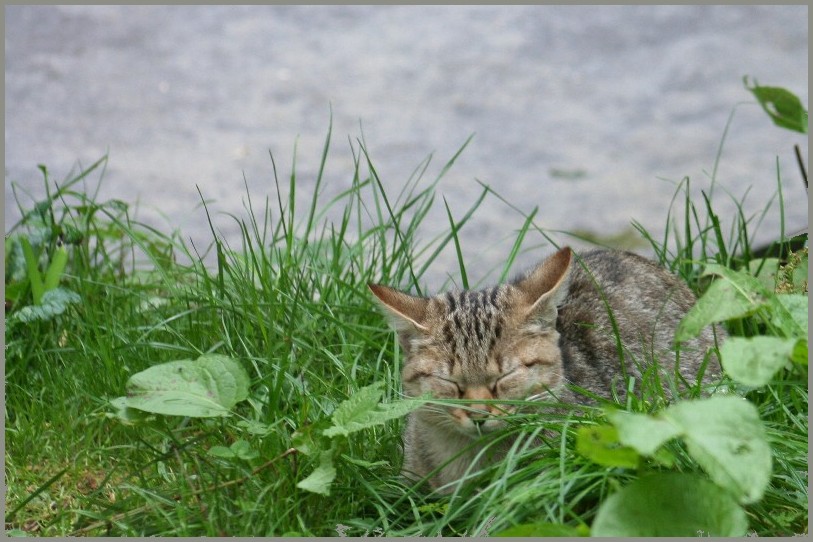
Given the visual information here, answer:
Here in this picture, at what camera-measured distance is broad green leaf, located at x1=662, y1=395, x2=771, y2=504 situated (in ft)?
8.54

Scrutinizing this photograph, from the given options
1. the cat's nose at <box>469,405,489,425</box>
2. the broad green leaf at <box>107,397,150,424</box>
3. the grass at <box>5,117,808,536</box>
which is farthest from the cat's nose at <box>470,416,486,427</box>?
the broad green leaf at <box>107,397,150,424</box>

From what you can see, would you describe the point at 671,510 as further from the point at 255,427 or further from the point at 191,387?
the point at 191,387

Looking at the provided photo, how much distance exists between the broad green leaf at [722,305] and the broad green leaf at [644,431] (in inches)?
13.5

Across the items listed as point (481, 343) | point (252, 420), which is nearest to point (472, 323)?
point (481, 343)

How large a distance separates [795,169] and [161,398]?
5028mm

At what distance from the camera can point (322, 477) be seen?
10.9 feet

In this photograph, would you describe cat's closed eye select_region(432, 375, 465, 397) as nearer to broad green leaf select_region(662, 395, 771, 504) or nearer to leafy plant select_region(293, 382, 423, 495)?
leafy plant select_region(293, 382, 423, 495)

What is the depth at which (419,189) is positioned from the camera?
738cm

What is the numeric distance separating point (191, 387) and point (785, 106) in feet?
6.19

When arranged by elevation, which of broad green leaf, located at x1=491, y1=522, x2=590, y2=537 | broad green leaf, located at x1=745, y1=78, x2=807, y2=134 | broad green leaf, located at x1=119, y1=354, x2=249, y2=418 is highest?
broad green leaf, located at x1=745, y1=78, x2=807, y2=134

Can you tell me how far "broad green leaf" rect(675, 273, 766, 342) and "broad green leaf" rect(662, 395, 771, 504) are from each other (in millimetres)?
255

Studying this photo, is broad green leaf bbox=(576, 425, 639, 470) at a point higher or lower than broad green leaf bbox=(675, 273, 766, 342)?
lower

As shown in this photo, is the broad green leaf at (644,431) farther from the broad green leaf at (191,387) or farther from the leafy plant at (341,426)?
the broad green leaf at (191,387)

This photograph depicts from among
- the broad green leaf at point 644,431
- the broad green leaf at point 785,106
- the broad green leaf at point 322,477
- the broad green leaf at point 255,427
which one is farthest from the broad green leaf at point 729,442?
the broad green leaf at point 255,427
